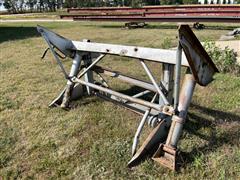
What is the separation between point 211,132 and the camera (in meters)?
3.30

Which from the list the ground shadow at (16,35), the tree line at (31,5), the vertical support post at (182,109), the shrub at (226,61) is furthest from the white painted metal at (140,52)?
the tree line at (31,5)

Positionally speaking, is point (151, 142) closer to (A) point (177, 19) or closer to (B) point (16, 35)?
(B) point (16, 35)

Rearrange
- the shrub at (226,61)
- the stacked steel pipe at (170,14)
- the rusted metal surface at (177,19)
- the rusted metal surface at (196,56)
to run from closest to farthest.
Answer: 1. the rusted metal surface at (196,56)
2. the shrub at (226,61)
3. the rusted metal surface at (177,19)
4. the stacked steel pipe at (170,14)

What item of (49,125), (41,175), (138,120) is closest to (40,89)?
(49,125)

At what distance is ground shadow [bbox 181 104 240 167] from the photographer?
2930mm

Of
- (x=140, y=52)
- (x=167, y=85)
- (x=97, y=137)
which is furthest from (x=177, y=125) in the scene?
(x=97, y=137)

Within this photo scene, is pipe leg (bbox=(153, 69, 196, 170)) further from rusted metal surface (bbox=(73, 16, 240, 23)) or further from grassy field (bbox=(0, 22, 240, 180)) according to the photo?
rusted metal surface (bbox=(73, 16, 240, 23))

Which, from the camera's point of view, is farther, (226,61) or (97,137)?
(226,61)

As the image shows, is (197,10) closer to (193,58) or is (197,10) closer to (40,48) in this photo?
(40,48)

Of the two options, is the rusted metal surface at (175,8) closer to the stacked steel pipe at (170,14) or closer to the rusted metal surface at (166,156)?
the stacked steel pipe at (170,14)

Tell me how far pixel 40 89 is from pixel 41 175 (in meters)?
2.51

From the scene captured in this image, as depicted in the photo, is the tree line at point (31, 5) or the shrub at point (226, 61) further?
the tree line at point (31, 5)

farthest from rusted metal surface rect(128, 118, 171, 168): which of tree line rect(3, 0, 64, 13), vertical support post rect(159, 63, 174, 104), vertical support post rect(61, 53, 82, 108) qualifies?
tree line rect(3, 0, 64, 13)

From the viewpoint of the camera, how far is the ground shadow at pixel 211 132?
9.61 feet
